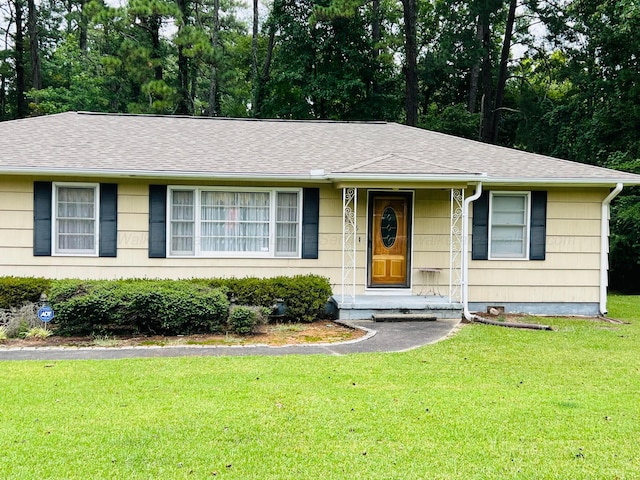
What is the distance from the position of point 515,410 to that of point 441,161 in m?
7.07

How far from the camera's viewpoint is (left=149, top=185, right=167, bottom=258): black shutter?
33.7 ft

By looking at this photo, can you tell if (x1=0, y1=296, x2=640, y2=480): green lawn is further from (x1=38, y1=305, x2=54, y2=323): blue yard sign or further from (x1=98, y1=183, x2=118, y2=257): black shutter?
(x1=98, y1=183, x2=118, y2=257): black shutter

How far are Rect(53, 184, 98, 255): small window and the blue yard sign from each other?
1.93 m

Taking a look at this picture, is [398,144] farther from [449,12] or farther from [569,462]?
[449,12]

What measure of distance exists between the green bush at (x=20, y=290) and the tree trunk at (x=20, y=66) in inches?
836

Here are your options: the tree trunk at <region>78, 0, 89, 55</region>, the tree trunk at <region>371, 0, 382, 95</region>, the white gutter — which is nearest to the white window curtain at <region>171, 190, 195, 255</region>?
the white gutter

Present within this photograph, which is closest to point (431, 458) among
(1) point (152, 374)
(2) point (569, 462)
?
(2) point (569, 462)

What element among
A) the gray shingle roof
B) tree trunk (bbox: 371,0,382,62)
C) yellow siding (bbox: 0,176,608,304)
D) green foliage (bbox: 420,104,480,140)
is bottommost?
yellow siding (bbox: 0,176,608,304)

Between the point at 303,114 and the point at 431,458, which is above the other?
the point at 303,114

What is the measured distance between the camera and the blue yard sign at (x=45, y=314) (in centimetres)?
846

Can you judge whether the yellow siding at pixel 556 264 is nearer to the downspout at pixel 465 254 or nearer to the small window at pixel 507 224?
the small window at pixel 507 224

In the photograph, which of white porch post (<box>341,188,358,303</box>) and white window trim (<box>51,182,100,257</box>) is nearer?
white window trim (<box>51,182,100,257</box>)

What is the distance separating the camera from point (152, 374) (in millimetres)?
6207

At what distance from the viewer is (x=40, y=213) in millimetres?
9984
